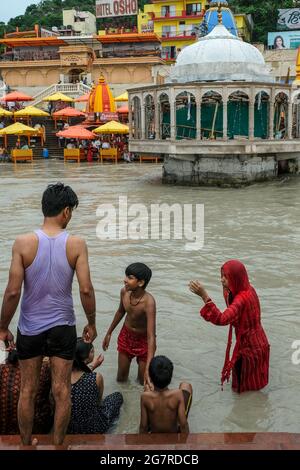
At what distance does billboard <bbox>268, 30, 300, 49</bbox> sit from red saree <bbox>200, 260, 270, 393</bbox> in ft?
170

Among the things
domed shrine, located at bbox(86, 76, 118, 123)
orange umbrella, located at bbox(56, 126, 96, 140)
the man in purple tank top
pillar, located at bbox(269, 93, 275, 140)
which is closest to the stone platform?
the man in purple tank top

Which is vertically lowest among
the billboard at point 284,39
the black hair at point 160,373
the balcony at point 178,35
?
the black hair at point 160,373

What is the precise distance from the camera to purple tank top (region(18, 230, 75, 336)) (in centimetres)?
336

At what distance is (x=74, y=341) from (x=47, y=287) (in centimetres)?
41

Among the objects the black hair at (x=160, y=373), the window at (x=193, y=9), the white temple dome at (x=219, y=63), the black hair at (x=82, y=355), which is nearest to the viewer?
the black hair at (x=160, y=373)

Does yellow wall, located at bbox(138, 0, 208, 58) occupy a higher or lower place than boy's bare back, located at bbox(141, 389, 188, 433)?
higher

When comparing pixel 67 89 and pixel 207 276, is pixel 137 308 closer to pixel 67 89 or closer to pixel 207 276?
pixel 207 276

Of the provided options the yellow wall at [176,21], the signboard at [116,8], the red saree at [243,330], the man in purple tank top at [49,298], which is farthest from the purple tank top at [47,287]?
the signboard at [116,8]

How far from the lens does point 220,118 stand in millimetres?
18547

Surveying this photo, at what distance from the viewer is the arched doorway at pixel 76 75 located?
44.7 m

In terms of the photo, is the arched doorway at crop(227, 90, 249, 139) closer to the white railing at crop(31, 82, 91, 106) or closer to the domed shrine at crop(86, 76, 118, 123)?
the domed shrine at crop(86, 76, 118, 123)

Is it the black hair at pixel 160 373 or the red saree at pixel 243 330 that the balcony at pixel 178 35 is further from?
the black hair at pixel 160 373

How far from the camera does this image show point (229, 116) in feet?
60.6

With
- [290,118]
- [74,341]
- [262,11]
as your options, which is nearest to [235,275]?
[74,341]
